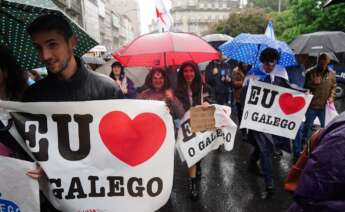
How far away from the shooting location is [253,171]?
608cm

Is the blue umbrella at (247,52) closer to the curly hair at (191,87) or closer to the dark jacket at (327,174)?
the curly hair at (191,87)

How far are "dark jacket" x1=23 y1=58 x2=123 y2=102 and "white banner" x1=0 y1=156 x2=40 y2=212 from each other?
1.61 ft

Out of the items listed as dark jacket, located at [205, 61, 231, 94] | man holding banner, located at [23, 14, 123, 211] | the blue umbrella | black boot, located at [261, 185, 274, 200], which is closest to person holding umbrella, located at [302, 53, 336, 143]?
the blue umbrella

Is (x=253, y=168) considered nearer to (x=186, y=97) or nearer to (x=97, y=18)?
(x=186, y=97)

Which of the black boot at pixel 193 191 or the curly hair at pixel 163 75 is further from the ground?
the curly hair at pixel 163 75

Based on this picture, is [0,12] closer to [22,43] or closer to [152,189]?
[22,43]

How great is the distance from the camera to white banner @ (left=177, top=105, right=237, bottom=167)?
4734 mm

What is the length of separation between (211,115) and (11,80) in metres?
2.01

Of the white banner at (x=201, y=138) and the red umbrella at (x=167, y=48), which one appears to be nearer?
the white banner at (x=201, y=138)

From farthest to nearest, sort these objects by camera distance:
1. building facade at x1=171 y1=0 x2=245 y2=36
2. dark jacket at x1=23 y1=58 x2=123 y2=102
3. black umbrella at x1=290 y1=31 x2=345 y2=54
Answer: building facade at x1=171 y1=0 x2=245 y2=36
black umbrella at x1=290 y1=31 x2=345 y2=54
dark jacket at x1=23 y1=58 x2=123 y2=102

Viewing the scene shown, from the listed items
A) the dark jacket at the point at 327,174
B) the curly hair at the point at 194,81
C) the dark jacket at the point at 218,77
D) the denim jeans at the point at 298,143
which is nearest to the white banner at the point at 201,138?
the curly hair at the point at 194,81

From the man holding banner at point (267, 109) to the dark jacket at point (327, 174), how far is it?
349 centimetres

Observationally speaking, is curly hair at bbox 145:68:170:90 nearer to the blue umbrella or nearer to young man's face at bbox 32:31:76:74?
the blue umbrella

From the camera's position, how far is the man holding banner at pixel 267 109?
4.99 metres
